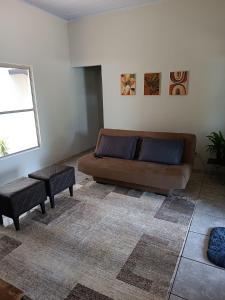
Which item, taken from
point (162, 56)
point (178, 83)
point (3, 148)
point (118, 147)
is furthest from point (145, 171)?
point (3, 148)

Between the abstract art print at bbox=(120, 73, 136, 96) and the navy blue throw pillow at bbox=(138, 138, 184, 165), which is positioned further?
the abstract art print at bbox=(120, 73, 136, 96)

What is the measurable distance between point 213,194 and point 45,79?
3610 millimetres

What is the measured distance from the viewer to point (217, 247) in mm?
2049

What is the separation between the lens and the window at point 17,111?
3.54 metres

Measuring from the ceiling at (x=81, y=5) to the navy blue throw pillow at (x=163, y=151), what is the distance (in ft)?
8.23

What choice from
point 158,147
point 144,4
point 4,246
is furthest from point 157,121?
point 4,246

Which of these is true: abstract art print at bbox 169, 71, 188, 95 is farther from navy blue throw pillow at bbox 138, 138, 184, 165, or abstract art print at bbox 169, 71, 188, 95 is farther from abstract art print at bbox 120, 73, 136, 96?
navy blue throw pillow at bbox 138, 138, 184, 165

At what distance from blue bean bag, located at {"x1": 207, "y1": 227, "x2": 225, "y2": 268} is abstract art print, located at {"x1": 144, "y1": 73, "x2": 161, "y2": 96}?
2.69 meters

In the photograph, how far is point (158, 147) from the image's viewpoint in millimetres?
3307

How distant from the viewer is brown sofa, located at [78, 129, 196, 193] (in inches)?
113

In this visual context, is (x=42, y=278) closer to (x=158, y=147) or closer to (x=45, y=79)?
(x=158, y=147)

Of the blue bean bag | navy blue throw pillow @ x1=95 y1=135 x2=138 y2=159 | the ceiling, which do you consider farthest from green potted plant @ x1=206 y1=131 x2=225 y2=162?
the ceiling

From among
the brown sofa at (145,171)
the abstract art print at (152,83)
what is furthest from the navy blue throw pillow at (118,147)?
the abstract art print at (152,83)

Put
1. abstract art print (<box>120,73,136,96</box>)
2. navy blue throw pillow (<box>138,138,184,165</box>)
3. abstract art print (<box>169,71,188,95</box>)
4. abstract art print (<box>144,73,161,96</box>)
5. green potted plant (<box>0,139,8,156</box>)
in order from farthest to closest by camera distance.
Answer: abstract art print (<box>120,73,136,96</box>)
abstract art print (<box>144,73,161,96</box>)
abstract art print (<box>169,71,188,95</box>)
green potted plant (<box>0,139,8,156</box>)
navy blue throw pillow (<box>138,138,184,165</box>)
